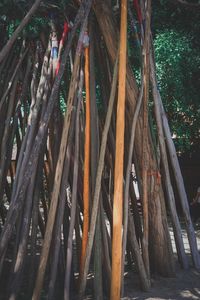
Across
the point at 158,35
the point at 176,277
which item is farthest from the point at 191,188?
the point at 176,277

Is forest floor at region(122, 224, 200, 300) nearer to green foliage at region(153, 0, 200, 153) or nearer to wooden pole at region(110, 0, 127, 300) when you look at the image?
wooden pole at region(110, 0, 127, 300)

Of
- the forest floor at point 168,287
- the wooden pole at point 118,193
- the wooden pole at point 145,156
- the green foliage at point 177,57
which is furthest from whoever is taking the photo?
the green foliage at point 177,57

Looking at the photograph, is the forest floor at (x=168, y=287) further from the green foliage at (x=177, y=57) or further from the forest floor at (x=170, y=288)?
the green foliage at (x=177, y=57)

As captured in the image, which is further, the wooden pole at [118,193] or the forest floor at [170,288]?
the forest floor at [170,288]

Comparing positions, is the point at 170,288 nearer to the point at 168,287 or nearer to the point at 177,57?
the point at 168,287

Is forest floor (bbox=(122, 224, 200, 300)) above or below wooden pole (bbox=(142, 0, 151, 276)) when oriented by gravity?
below

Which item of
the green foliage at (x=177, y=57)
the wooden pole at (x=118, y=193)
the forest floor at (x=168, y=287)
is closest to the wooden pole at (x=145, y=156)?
the forest floor at (x=168, y=287)

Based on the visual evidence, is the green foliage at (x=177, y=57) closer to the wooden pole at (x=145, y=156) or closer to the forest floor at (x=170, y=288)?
the wooden pole at (x=145, y=156)

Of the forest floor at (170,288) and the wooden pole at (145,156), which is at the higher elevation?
the wooden pole at (145,156)

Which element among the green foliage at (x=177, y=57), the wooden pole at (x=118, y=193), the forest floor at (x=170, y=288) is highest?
the green foliage at (x=177, y=57)

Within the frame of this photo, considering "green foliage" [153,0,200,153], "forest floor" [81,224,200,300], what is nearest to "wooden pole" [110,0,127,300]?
"forest floor" [81,224,200,300]

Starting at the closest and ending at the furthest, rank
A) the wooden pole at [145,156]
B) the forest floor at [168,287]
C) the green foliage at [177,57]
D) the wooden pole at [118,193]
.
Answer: the wooden pole at [118,193]
the forest floor at [168,287]
the wooden pole at [145,156]
the green foliage at [177,57]

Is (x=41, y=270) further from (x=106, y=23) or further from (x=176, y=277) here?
(x=106, y=23)

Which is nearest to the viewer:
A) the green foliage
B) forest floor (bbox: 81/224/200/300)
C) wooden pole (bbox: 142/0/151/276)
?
forest floor (bbox: 81/224/200/300)
